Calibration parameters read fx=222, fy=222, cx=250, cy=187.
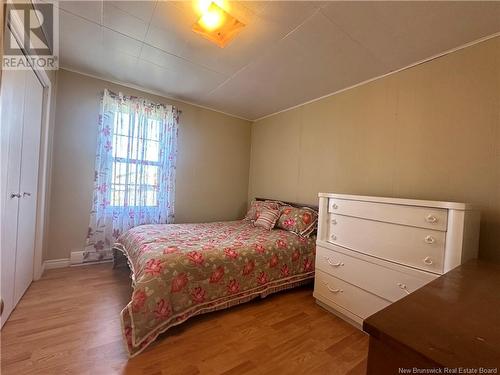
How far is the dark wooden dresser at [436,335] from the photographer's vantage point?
42 centimetres

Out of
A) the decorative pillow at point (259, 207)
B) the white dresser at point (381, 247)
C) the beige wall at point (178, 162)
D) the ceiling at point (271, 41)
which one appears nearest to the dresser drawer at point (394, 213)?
the white dresser at point (381, 247)

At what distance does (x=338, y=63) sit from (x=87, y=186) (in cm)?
312

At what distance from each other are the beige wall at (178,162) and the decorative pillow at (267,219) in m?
1.00

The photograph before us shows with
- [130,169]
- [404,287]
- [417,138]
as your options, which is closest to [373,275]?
[404,287]

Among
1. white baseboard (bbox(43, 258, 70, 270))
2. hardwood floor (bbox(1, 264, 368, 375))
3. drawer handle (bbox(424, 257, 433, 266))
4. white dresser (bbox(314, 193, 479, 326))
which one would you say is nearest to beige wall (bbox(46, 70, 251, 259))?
white baseboard (bbox(43, 258, 70, 270))

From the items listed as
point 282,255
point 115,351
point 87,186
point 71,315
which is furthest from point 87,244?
point 282,255

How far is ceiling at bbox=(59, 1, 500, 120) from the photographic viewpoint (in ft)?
4.99

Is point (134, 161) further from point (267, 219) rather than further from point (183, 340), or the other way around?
point (183, 340)

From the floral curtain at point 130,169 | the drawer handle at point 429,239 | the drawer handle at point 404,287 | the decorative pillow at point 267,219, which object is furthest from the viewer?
the decorative pillow at point 267,219

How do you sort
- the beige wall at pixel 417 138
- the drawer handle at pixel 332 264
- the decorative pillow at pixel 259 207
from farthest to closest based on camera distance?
1. the decorative pillow at pixel 259 207
2. the drawer handle at pixel 332 264
3. the beige wall at pixel 417 138

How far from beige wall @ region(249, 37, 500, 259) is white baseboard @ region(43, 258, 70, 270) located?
9.72ft

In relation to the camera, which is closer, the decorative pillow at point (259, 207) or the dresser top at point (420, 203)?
the dresser top at point (420, 203)

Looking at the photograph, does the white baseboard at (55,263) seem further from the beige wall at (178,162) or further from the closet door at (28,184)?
the closet door at (28,184)

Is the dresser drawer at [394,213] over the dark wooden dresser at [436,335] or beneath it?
over
